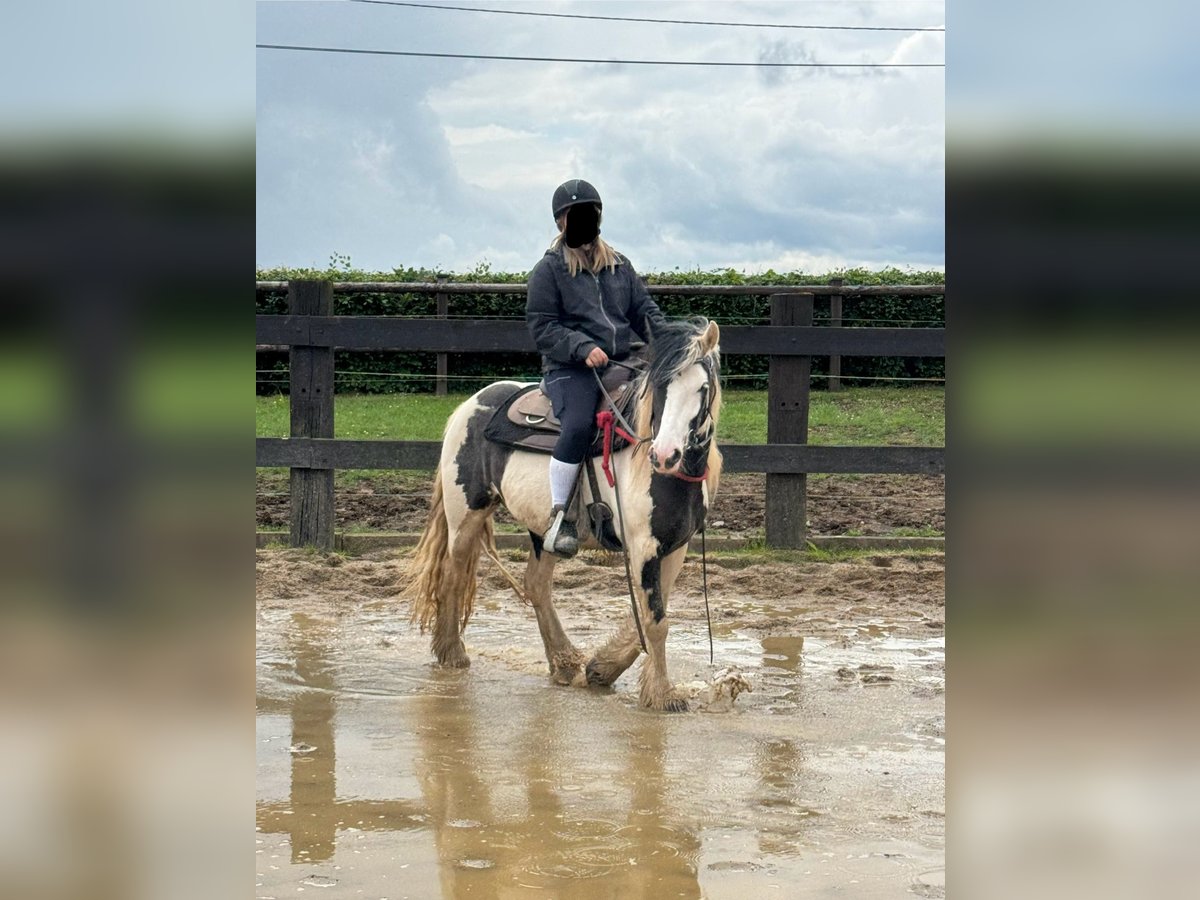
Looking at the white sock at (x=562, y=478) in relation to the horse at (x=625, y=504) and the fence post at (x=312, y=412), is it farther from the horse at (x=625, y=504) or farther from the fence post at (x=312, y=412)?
the fence post at (x=312, y=412)

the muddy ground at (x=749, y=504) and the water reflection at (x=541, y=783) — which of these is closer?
the water reflection at (x=541, y=783)

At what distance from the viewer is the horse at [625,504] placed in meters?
4.14

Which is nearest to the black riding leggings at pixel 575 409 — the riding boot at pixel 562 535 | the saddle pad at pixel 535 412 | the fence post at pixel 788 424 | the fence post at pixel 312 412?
the saddle pad at pixel 535 412

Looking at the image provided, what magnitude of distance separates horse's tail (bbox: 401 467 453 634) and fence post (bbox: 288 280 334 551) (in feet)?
6.87

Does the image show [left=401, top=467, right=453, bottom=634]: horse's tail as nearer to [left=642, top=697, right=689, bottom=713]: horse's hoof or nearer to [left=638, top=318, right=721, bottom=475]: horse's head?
[left=642, top=697, right=689, bottom=713]: horse's hoof

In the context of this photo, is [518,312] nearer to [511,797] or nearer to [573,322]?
[573,322]

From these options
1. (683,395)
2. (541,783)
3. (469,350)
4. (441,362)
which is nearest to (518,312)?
(441,362)

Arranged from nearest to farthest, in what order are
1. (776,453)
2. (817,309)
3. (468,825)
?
1. (468,825)
2. (776,453)
3. (817,309)

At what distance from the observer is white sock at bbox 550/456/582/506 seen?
470cm
